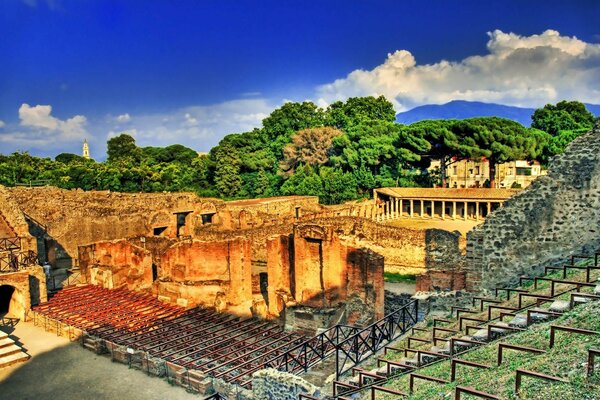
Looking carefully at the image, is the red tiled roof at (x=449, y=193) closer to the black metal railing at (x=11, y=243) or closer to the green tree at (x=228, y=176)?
the green tree at (x=228, y=176)

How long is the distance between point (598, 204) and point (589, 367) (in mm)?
7323

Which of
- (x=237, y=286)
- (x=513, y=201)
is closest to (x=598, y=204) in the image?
(x=513, y=201)

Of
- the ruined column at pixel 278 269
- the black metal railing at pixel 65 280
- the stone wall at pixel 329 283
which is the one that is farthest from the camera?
the black metal railing at pixel 65 280

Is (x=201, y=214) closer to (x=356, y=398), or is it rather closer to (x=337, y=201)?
(x=337, y=201)

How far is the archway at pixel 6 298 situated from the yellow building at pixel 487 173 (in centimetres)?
4178

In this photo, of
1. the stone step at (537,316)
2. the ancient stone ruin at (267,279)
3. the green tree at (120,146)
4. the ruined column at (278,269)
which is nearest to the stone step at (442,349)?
the stone step at (537,316)

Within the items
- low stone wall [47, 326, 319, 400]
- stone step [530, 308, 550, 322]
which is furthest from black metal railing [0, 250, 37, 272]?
stone step [530, 308, 550, 322]

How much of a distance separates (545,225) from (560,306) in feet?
14.5

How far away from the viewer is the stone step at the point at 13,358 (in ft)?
56.9

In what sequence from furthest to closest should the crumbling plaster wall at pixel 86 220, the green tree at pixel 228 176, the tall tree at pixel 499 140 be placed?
the green tree at pixel 228 176 < the tall tree at pixel 499 140 < the crumbling plaster wall at pixel 86 220

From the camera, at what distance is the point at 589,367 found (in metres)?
6.04

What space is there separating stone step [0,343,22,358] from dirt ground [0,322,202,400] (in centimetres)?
54

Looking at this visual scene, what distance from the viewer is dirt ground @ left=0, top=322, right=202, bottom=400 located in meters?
15.1

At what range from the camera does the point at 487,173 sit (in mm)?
57219
